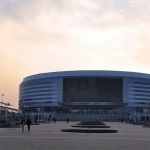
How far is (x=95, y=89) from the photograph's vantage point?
17525 cm

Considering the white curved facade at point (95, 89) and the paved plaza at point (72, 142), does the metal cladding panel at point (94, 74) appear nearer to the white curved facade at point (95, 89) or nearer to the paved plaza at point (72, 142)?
the white curved facade at point (95, 89)

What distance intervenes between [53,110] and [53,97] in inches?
200

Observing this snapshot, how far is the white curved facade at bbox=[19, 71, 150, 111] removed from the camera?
566 feet

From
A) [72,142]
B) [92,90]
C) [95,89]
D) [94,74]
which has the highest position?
[94,74]

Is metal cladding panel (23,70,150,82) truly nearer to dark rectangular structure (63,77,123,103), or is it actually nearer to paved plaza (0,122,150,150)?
dark rectangular structure (63,77,123,103)

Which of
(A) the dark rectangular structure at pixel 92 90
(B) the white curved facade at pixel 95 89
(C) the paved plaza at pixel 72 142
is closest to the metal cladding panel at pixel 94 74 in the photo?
(B) the white curved facade at pixel 95 89

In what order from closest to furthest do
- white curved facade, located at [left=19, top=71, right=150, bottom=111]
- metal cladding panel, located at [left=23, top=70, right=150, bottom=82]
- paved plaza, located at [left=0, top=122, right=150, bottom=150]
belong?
paved plaza, located at [left=0, top=122, right=150, bottom=150] < metal cladding panel, located at [left=23, top=70, right=150, bottom=82] < white curved facade, located at [left=19, top=71, right=150, bottom=111]

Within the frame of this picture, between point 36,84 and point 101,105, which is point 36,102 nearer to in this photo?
point 36,84

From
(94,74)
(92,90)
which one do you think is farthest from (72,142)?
(92,90)

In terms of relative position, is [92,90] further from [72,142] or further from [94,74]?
[72,142]

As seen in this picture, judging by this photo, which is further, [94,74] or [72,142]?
[94,74]

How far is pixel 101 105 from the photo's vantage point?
568 ft

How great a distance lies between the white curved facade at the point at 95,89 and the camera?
173 meters

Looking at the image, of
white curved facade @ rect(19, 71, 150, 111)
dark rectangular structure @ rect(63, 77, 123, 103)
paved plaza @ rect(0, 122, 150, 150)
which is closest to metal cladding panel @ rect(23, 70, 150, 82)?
white curved facade @ rect(19, 71, 150, 111)
